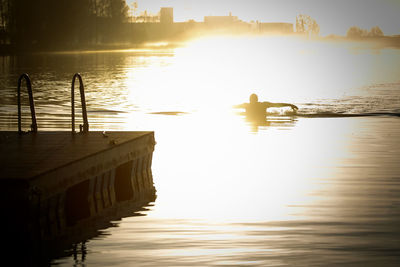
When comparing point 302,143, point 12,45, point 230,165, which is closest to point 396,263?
point 230,165

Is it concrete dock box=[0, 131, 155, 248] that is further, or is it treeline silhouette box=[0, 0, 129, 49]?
treeline silhouette box=[0, 0, 129, 49]

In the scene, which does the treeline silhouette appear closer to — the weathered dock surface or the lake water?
the lake water

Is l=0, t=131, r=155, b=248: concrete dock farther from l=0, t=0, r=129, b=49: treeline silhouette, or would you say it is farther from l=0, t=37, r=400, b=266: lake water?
l=0, t=0, r=129, b=49: treeline silhouette

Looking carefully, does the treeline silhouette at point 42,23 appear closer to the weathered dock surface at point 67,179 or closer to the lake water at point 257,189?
the lake water at point 257,189

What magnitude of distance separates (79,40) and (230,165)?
147m

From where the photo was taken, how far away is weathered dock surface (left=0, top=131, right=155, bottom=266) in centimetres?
1109

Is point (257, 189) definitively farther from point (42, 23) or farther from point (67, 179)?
point (42, 23)

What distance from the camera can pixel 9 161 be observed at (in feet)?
41.8

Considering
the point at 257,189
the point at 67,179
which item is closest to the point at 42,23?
the point at 257,189

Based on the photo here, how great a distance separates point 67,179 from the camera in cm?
1208

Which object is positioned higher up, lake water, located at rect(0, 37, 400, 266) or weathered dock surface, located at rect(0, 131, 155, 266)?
weathered dock surface, located at rect(0, 131, 155, 266)

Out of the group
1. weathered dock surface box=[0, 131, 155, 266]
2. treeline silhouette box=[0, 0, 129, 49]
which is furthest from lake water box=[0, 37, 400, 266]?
treeline silhouette box=[0, 0, 129, 49]

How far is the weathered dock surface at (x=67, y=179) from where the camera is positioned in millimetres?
11094

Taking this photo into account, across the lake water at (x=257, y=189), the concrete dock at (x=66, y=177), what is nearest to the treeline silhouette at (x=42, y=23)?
the lake water at (x=257, y=189)
